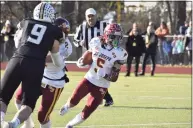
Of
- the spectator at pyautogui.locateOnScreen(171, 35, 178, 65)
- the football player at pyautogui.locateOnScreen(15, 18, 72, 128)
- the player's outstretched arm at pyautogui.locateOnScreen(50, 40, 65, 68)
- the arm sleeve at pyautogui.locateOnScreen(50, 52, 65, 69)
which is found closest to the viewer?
the player's outstretched arm at pyautogui.locateOnScreen(50, 40, 65, 68)

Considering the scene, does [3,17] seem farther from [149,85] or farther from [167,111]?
[167,111]

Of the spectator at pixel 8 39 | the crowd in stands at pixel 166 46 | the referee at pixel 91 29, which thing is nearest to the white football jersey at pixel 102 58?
the referee at pixel 91 29

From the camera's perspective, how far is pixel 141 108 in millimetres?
11578

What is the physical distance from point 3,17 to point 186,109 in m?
19.2

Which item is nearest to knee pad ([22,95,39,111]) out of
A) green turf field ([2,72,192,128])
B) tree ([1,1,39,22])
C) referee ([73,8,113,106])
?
green turf field ([2,72,192,128])

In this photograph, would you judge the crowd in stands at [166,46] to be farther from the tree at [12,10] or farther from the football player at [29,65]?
the football player at [29,65]

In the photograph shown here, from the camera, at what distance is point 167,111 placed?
36.6 feet

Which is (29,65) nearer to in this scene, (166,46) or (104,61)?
(104,61)

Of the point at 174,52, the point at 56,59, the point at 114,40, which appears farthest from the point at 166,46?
the point at 56,59

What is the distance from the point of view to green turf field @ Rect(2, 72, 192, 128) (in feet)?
31.6

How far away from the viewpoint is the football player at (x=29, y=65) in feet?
23.3

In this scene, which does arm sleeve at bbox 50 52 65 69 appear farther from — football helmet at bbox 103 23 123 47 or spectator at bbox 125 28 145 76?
spectator at bbox 125 28 145 76

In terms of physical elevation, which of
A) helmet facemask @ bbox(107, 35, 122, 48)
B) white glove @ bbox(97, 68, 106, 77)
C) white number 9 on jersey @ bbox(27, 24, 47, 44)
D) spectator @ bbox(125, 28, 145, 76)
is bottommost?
spectator @ bbox(125, 28, 145, 76)

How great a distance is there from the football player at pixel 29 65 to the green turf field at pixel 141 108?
2060mm
